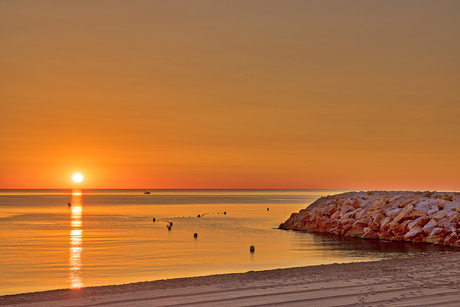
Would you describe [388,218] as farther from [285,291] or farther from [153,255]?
[285,291]

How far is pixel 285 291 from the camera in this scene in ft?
39.3

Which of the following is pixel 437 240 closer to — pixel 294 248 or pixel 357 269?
pixel 294 248

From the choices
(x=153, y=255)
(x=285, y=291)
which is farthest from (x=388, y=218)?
(x=285, y=291)

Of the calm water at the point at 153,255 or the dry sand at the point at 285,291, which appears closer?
the dry sand at the point at 285,291

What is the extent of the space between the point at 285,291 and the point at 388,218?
2537 cm

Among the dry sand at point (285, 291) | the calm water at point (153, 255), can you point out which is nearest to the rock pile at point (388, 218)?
the calm water at point (153, 255)

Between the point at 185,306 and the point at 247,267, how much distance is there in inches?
483

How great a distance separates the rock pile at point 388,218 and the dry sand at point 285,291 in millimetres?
16330

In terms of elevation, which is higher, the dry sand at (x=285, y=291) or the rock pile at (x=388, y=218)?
the rock pile at (x=388, y=218)

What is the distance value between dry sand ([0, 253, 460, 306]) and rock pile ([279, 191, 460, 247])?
1633cm

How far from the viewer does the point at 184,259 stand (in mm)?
25500

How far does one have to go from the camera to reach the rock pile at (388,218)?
30781mm

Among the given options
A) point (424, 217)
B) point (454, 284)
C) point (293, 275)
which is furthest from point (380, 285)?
point (424, 217)

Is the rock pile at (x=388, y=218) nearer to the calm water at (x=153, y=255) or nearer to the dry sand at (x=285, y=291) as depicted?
the calm water at (x=153, y=255)
